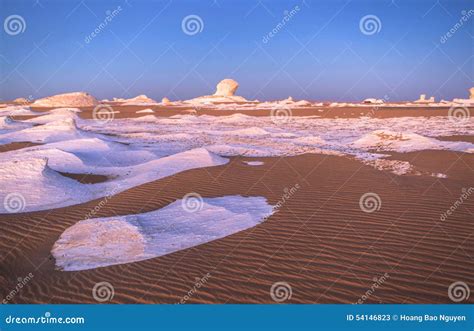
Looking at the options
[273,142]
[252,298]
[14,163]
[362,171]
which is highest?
[273,142]

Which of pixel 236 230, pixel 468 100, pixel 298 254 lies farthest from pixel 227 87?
pixel 298 254

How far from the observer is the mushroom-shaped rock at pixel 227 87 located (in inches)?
3088

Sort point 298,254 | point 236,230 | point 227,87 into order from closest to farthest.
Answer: point 298,254
point 236,230
point 227,87

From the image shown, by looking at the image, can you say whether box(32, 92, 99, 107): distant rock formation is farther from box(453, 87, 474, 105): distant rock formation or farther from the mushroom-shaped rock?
box(453, 87, 474, 105): distant rock formation

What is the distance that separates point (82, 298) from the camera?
4078 mm

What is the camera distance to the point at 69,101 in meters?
55.9

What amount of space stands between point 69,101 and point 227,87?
1298 inches

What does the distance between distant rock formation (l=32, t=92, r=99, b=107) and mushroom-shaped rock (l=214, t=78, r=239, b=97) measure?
28182mm

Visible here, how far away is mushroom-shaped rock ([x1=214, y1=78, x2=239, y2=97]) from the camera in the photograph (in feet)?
257

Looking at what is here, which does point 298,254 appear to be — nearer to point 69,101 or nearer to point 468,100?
point 69,101

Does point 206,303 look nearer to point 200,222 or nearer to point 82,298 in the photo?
point 82,298

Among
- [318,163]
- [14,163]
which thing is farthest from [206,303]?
[318,163]

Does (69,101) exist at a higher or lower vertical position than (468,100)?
lower

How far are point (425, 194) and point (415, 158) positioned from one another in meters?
5.13
